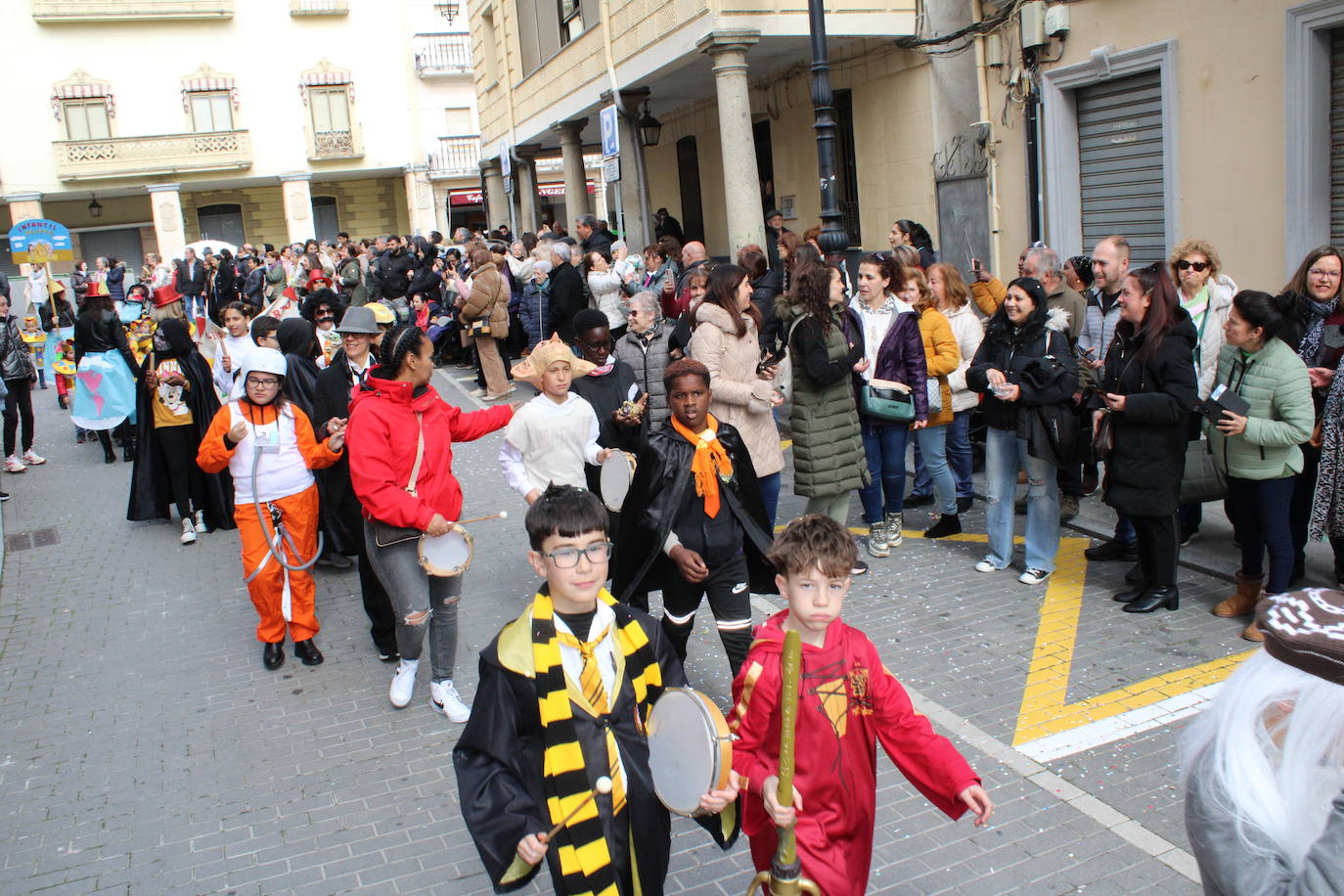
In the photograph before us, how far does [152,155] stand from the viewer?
41250mm

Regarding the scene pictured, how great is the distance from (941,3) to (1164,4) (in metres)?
4.00

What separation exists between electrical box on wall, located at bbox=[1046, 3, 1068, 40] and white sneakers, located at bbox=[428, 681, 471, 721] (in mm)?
9597

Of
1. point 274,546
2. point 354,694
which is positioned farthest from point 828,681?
point 274,546

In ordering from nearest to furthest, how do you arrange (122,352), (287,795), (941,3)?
(287,795) → (122,352) → (941,3)

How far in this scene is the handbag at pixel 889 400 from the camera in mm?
7445

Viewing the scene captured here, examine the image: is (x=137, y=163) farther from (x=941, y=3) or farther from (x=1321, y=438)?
(x=1321, y=438)

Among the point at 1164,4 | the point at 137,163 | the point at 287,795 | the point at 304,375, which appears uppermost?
the point at 137,163

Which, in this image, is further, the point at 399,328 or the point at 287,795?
→ the point at 399,328

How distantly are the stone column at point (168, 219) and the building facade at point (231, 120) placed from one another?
0.18 feet

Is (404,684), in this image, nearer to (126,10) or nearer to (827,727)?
(827,727)

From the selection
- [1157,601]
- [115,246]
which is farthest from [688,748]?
[115,246]

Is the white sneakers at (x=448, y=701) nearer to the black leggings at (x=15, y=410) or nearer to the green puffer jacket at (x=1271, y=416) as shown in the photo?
the green puffer jacket at (x=1271, y=416)

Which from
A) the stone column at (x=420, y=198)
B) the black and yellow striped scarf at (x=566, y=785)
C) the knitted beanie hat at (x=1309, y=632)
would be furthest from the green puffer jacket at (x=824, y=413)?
the stone column at (x=420, y=198)

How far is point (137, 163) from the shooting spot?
41.1 m
